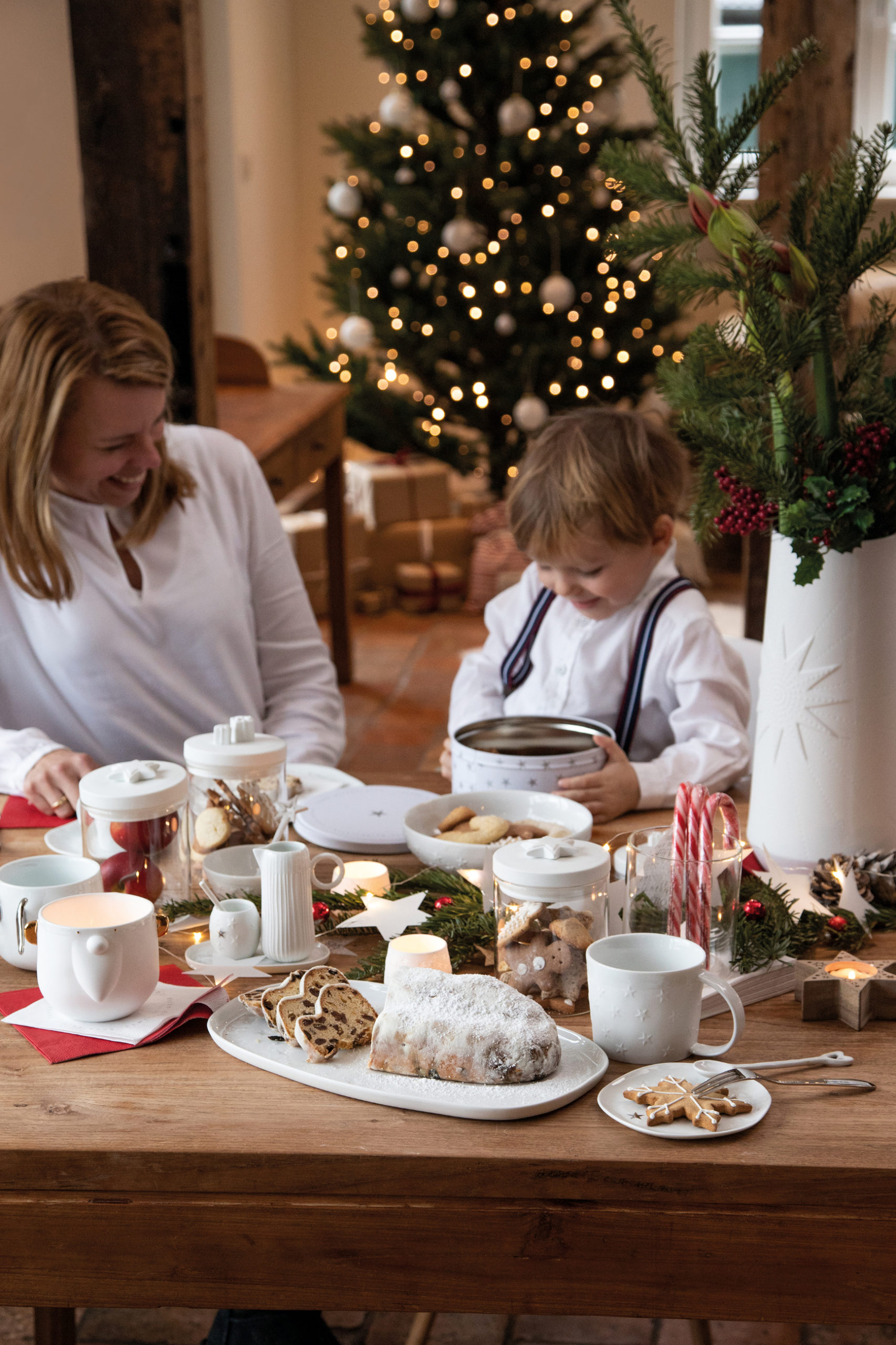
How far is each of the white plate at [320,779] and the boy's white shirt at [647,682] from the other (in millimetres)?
154

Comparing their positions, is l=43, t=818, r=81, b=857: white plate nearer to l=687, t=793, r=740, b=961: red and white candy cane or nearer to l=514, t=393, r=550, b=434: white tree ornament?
l=687, t=793, r=740, b=961: red and white candy cane

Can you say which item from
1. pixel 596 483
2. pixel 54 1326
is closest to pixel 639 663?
pixel 596 483

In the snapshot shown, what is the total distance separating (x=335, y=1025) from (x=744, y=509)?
614 mm

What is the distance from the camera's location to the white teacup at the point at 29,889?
1053mm

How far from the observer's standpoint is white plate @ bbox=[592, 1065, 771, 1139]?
826 millimetres

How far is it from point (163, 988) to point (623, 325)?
4.33 m

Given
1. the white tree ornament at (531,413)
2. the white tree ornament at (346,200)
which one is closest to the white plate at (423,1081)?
the white tree ornament at (531,413)

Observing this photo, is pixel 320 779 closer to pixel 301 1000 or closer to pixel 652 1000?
pixel 301 1000

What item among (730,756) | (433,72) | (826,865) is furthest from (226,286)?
(826,865)

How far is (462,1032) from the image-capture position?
34.8 inches

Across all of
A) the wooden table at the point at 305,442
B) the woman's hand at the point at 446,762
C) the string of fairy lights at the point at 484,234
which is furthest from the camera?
the string of fairy lights at the point at 484,234

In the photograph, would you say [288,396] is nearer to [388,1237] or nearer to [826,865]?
[826,865]

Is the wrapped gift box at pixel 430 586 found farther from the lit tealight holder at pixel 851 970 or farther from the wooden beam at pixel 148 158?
the lit tealight holder at pixel 851 970

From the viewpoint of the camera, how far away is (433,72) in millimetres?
4730
